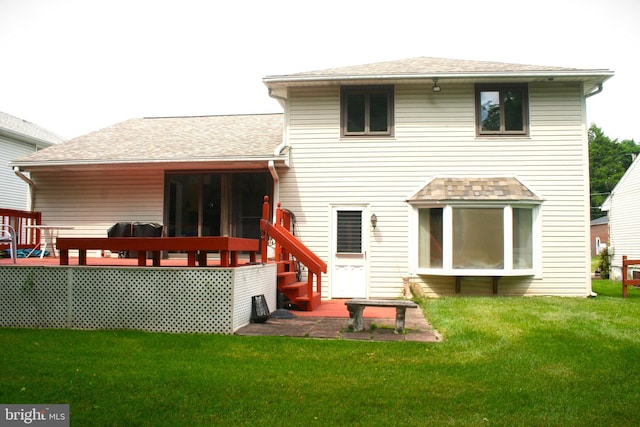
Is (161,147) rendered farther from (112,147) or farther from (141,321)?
(141,321)

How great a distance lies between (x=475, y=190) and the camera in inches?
423

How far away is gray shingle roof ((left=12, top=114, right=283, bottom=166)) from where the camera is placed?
11.2 metres

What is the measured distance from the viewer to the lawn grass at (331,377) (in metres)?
3.75

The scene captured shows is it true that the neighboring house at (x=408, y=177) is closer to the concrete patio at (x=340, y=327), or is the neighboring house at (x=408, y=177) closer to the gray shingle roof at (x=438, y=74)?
the gray shingle roof at (x=438, y=74)

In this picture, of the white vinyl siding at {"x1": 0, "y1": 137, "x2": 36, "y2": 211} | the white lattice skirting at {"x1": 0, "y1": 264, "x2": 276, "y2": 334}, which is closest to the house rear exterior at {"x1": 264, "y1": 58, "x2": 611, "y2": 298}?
the white lattice skirting at {"x1": 0, "y1": 264, "x2": 276, "y2": 334}

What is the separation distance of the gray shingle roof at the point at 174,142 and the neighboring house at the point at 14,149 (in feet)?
23.2

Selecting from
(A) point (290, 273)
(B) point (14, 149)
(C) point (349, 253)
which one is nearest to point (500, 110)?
(C) point (349, 253)

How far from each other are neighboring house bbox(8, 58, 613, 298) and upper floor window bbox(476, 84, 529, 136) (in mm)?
Result: 24

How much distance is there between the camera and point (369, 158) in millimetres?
11352

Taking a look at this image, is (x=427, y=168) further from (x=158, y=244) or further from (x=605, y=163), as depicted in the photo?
(x=605, y=163)

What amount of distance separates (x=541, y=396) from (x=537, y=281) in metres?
7.36

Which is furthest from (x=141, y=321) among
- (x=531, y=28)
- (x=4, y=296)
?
(x=531, y=28)

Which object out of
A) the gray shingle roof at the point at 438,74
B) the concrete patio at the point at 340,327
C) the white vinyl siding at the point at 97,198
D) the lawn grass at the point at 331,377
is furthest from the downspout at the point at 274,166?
the lawn grass at the point at 331,377

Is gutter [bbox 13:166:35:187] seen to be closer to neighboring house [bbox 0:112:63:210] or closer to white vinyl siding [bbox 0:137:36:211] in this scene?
neighboring house [bbox 0:112:63:210]
